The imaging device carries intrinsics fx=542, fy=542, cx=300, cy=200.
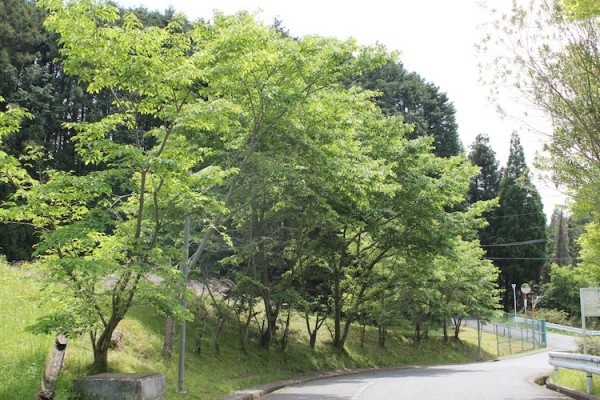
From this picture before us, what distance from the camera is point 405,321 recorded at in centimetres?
3475

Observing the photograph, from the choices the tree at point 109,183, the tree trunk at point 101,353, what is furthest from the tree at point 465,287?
the tree at point 109,183

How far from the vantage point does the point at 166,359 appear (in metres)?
13.5

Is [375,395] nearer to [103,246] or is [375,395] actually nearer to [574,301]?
[103,246]

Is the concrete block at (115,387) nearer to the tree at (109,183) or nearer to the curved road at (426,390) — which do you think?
the tree at (109,183)

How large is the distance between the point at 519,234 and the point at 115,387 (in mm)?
51218

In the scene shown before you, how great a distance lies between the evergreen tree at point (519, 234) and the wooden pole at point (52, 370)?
5035 centimetres

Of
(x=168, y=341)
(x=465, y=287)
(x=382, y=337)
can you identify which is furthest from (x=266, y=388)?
(x=465, y=287)

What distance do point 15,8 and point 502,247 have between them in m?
46.4

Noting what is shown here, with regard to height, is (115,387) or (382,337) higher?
(115,387)

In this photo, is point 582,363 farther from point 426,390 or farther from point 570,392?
point 426,390

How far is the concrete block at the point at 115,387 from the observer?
26.6 ft

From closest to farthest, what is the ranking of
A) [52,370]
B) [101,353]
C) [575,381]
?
1. [52,370]
2. [101,353]
3. [575,381]

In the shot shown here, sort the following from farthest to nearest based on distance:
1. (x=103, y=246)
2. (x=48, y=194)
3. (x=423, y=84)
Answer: (x=423, y=84), (x=103, y=246), (x=48, y=194)

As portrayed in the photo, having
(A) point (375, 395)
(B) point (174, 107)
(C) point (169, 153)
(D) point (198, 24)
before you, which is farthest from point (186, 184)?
(A) point (375, 395)
